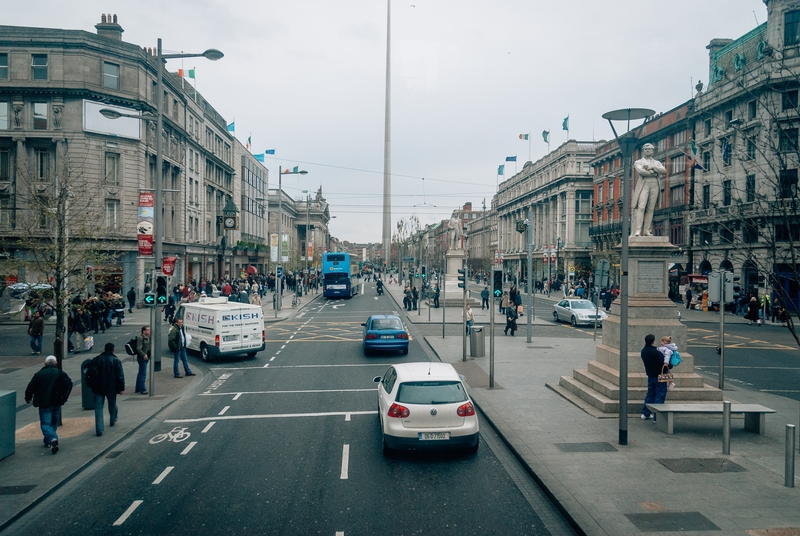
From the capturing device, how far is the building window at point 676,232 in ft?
165

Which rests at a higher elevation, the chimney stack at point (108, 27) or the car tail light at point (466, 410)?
the chimney stack at point (108, 27)

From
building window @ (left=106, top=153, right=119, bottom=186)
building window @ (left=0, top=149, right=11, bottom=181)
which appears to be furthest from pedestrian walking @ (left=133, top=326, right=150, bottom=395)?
building window @ (left=0, top=149, right=11, bottom=181)

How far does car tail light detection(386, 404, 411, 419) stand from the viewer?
9320 millimetres

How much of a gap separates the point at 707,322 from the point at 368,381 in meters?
26.4

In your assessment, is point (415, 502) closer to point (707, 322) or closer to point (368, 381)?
point (368, 381)

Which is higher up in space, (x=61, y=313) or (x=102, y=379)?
(x=61, y=313)

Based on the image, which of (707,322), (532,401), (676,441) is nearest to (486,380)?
(532,401)

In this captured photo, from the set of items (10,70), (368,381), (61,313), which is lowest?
(368,381)

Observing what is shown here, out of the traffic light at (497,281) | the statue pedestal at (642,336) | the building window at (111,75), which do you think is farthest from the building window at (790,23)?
the building window at (111,75)

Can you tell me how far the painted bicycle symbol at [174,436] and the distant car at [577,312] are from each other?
2358 centimetres

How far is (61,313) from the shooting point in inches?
531

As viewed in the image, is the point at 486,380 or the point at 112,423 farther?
the point at 486,380

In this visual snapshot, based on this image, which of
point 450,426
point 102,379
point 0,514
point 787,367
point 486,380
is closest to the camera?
point 0,514

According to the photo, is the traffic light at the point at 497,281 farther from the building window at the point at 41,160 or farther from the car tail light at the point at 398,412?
the building window at the point at 41,160
